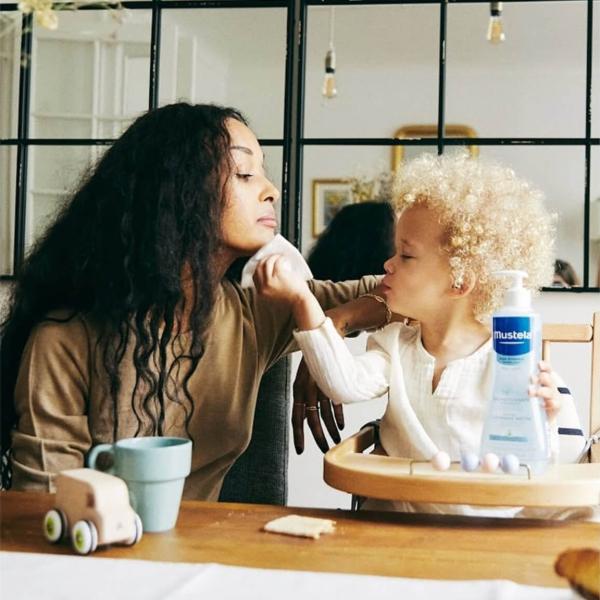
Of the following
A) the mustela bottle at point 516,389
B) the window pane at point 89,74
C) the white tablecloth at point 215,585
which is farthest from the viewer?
the window pane at point 89,74

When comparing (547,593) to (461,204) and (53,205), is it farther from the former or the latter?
(53,205)

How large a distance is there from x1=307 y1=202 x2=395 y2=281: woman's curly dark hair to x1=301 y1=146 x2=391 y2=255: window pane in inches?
1.5

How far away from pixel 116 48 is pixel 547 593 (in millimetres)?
2529

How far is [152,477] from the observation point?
0.79 meters

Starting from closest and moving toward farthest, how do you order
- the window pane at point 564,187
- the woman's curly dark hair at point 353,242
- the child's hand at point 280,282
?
the child's hand at point 280,282 → the woman's curly dark hair at point 353,242 → the window pane at point 564,187

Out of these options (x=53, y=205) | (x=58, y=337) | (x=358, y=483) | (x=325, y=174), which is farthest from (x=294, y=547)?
(x=53, y=205)

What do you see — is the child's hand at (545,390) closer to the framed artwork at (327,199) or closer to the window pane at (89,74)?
the framed artwork at (327,199)

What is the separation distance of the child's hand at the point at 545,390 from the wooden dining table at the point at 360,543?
13 cm

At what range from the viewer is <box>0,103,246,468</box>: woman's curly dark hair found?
1.20m

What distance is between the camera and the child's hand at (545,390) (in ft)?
2.98

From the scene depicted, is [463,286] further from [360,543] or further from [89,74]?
[89,74]

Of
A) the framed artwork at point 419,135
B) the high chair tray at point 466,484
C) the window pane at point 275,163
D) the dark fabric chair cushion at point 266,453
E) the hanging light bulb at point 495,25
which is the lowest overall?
the dark fabric chair cushion at point 266,453

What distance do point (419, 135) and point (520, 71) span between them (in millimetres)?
402

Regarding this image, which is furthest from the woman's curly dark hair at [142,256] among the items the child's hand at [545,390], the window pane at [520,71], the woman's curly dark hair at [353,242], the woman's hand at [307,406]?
the window pane at [520,71]
